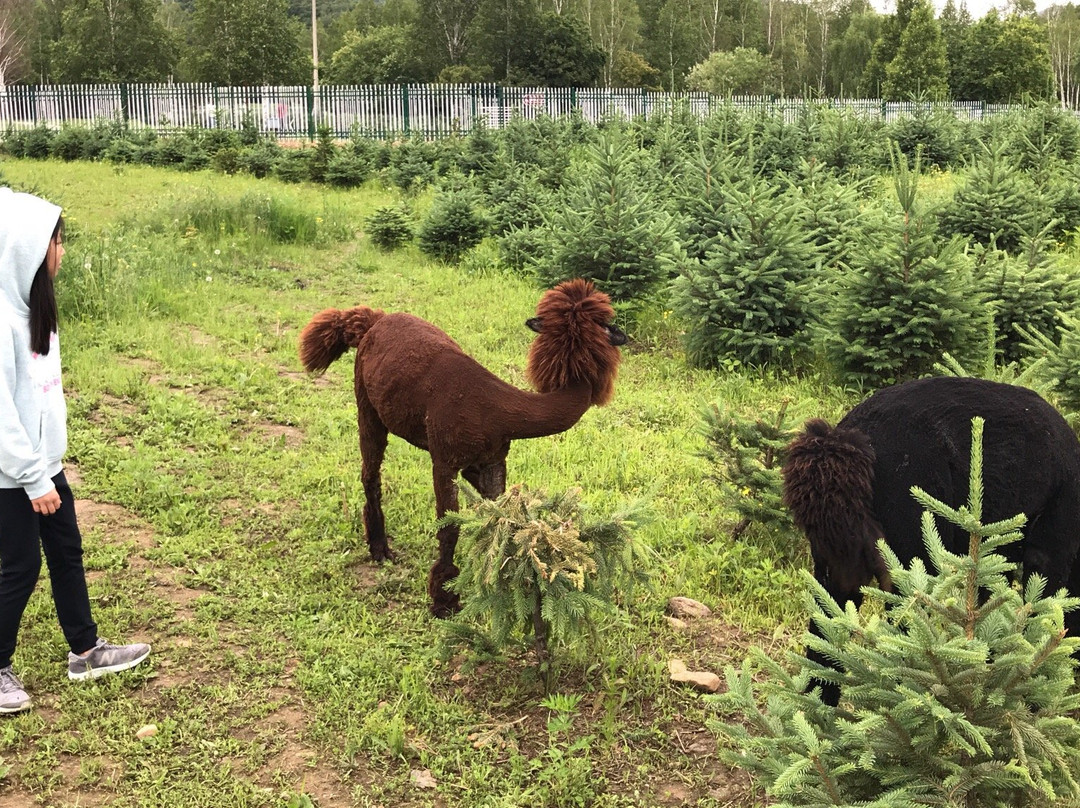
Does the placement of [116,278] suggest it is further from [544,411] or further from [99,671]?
[544,411]

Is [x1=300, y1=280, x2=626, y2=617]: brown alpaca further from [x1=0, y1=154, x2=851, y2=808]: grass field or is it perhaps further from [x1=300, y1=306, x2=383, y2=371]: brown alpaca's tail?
[x1=0, y1=154, x2=851, y2=808]: grass field

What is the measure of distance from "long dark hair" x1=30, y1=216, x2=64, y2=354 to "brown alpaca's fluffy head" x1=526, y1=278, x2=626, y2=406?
75.5 inches

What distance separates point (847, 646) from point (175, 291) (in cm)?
907

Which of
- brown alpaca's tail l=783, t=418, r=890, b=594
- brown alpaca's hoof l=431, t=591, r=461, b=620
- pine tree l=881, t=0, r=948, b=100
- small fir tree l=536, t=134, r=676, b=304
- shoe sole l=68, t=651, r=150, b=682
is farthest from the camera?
pine tree l=881, t=0, r=948, b=100

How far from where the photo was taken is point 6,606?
12.3 ft

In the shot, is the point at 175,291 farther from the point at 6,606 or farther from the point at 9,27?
the point at 9,27

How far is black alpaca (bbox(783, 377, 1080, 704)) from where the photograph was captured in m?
3.05

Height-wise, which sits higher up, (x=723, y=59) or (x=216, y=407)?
(x=723, y=59)

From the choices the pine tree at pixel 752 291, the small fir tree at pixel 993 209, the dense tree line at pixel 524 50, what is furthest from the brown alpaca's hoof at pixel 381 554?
the dense tree line at pixel 524 50

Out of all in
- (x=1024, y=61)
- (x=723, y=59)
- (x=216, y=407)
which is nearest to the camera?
(x=216, y=407)

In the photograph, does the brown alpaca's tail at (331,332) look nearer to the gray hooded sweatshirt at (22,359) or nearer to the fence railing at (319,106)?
the gray hooded sweatshirt at (22,359)

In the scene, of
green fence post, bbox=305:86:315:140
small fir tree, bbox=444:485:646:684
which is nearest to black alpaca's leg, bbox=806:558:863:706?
small fir tree, bbox=444:485:646:684

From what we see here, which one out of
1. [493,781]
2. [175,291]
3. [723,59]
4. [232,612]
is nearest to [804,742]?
[493,781]

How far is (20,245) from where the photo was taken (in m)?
3.49
